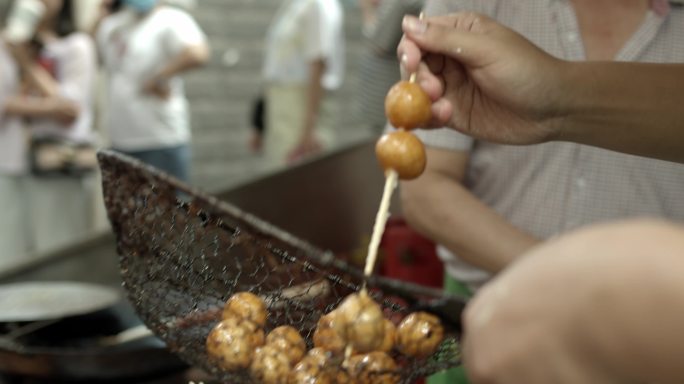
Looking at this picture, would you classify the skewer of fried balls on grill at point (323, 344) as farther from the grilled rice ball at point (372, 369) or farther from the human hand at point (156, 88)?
the human hand at point (156, 88)

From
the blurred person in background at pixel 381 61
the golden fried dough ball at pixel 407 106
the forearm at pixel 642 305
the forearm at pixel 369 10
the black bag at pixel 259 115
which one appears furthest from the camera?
the black bag at pixel 259 115

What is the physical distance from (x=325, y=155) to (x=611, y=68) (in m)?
2.53

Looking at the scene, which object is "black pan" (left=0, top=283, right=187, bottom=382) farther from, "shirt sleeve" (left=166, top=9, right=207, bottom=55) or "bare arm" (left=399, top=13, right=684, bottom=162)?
"shirt sleeve" (left=166, top=9, right=207, bottom=55)

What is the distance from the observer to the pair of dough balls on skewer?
117 centimetres

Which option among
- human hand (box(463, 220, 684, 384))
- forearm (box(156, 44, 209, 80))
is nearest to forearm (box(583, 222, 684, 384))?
human hand (box(463, 220, 684, 384))

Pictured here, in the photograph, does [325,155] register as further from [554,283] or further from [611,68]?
[554,283]

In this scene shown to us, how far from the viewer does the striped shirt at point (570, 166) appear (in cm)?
167

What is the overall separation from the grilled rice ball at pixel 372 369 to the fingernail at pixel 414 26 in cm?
44

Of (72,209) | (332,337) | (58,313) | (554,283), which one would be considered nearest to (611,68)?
(332,337)

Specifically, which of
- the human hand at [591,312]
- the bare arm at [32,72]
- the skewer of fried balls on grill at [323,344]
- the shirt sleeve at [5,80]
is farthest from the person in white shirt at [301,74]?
the human hand at [591,312]

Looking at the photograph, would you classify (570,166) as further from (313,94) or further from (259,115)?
(259,115)

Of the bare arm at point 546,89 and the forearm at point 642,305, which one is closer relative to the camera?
the forearm at point 642,305

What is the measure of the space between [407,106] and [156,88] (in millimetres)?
3146

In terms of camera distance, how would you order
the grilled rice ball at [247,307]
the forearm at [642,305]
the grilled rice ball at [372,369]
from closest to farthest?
the forearm at [642,305] → the grilled rice ball at [372,369] → the grilled rice ball at [247,307]
